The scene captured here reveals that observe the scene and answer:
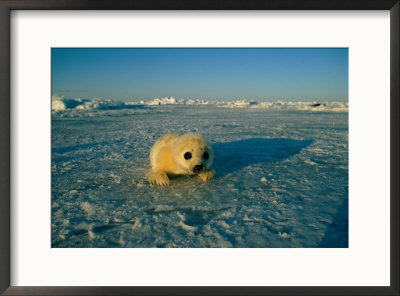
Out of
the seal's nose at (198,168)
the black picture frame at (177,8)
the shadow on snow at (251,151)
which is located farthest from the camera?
the shadow on snow at (251,151)

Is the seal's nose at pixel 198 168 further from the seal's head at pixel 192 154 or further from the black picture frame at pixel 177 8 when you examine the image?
the black picture frame at pixel 177 8

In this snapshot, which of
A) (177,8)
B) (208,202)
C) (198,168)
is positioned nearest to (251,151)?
(198,168)

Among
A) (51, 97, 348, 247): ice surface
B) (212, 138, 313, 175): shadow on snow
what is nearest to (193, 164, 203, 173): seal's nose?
(51, 97, 348, 247): ice surface

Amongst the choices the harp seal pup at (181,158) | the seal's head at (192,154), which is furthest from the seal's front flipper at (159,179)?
the seal's head at (192,154)

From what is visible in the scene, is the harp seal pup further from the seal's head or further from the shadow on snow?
the shadow on snow

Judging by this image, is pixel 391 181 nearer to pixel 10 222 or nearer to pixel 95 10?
pixel 95 10

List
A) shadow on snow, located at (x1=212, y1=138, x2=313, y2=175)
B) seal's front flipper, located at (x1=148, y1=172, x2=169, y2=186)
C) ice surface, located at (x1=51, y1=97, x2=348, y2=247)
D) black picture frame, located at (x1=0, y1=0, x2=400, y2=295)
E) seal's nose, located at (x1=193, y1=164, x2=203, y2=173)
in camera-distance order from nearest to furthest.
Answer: black picture frame, located at (x1=0, y1=0, x2=400, y2=295), ice surface, located at (x1=51, y1=97, x2=348, y2=247), seal's nose, located at (x1=193, y1=164, x2=203, y2=173), seal's front flipper, located at (x1=148, y1=172, x2=169, y2=186), shadow on snow, located at (x1=212, y1=138, x2=313, y2=175)

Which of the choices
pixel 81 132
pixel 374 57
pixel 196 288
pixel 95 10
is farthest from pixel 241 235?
pixel 81 132
